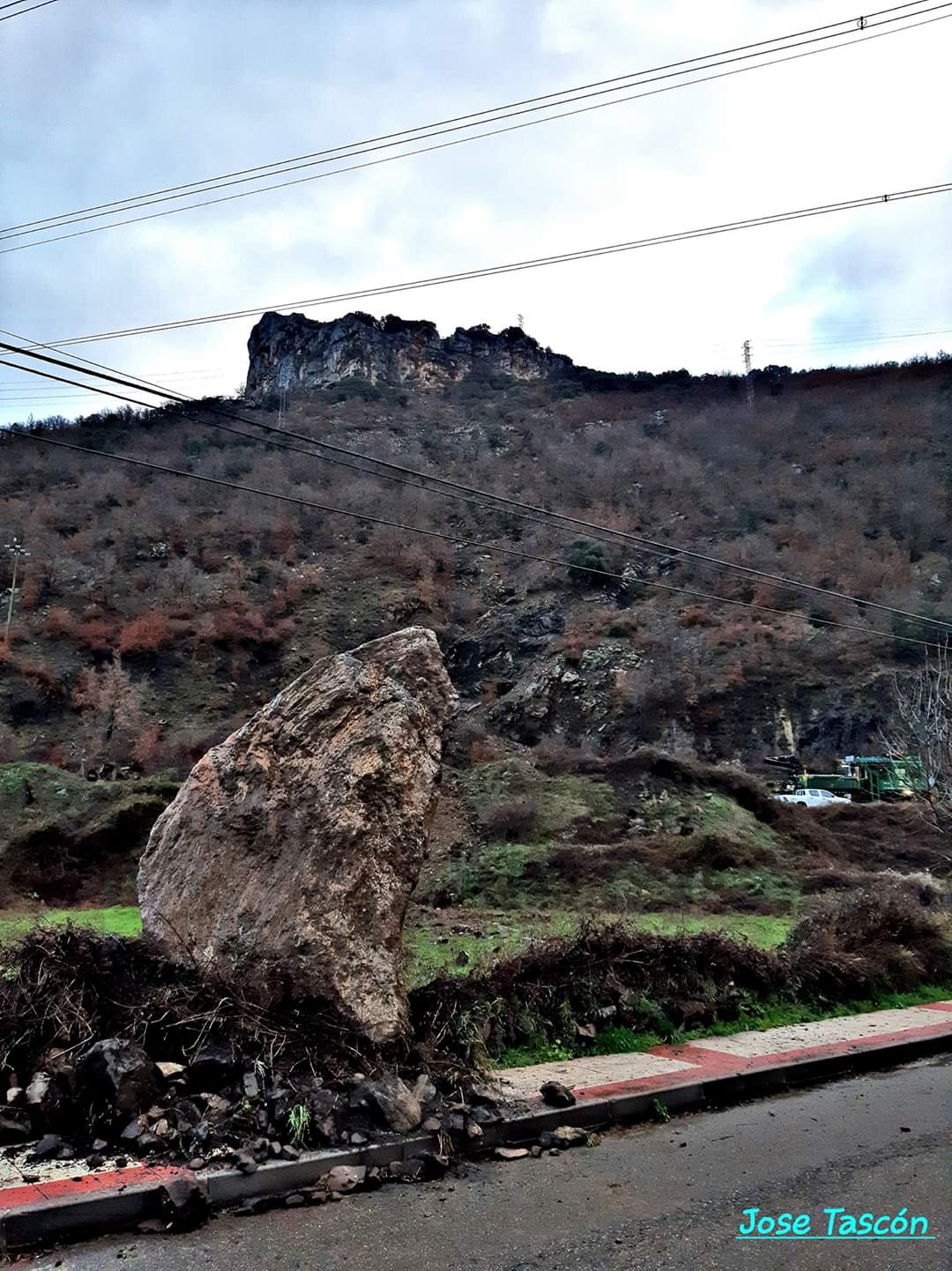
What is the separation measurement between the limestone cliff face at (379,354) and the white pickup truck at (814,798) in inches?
2421

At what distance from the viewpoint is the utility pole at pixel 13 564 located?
40.5 m

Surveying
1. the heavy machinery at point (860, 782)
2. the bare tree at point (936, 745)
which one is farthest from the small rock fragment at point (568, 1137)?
the heavy machinery at point (860, 782)

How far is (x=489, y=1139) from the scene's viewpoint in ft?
19.0

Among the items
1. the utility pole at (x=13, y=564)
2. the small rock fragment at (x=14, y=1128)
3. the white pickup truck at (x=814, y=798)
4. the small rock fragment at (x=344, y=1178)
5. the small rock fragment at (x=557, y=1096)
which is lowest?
the white pickup truck at (x=814, y=798)

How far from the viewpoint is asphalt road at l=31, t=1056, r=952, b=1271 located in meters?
4.11

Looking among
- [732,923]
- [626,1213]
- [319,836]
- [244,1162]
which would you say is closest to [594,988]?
[319,836]

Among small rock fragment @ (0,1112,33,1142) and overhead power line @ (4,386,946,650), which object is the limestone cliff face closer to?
overhead power line @ (4,386,946,650)

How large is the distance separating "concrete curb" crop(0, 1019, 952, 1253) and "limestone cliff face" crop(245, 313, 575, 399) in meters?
78.8

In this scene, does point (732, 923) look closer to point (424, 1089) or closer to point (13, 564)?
point (424, 1089)

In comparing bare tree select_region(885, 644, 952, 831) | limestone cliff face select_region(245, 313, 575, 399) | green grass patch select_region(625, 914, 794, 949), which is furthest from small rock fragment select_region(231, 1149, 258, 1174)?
limestone cliff face select_region(245, 313, 575, 399)

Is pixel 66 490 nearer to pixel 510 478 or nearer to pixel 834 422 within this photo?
pixel 510 478

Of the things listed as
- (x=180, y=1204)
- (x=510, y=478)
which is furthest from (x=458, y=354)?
(x=180, y=1204)

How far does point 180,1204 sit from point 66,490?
57.6 m

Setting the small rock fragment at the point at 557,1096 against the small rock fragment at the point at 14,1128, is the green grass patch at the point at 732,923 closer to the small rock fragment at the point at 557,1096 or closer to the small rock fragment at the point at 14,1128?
the small rock fragment at the point at 557,1096
